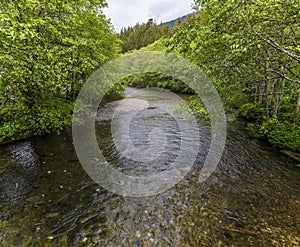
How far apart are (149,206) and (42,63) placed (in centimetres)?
596

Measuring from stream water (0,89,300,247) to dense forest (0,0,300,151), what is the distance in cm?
205

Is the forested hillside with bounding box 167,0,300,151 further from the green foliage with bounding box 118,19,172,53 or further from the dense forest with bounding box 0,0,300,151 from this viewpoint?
the green foliage with bounding box 118,19,172,53

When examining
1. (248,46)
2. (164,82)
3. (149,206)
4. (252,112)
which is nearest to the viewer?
(248,46)

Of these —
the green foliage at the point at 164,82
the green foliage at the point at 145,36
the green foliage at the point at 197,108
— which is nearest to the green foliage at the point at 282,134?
the green foliage at the point at 197,108

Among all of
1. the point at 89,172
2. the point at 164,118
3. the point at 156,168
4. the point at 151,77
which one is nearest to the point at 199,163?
the point at 156,168

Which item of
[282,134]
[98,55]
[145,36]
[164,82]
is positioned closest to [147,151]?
[98,55]

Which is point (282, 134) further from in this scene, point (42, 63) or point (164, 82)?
point (164, 82)

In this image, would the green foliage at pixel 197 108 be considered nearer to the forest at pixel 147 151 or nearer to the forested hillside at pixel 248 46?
the forest at pixel 147 151

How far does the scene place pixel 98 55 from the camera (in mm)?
8961

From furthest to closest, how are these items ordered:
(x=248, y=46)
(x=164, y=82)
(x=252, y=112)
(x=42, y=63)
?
(x=164, y=82) → (x=252, y=112) → (x=42, y=63) → (x=248, y=46)

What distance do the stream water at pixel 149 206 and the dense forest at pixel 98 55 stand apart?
205cm

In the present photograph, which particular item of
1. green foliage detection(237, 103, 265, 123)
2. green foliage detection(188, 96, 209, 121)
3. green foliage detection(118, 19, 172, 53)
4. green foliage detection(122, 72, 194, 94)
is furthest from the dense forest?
green foliage detection(118, 19, 172, 53)

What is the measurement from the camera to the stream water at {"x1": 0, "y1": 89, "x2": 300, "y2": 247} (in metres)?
4.24

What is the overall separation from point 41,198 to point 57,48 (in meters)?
5.61
